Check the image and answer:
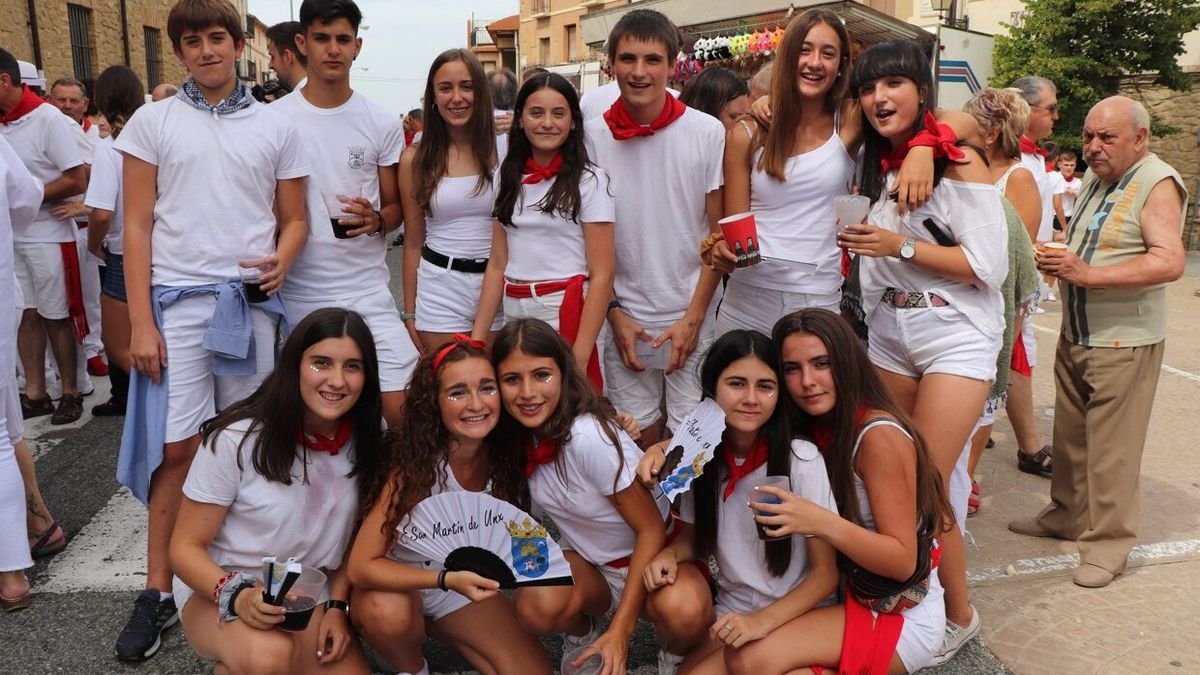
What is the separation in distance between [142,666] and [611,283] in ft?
6.81

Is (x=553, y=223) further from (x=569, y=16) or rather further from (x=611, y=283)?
(x=569, y=16)

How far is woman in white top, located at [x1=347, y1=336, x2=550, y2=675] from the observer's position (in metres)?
2.67

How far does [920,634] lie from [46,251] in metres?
5.39

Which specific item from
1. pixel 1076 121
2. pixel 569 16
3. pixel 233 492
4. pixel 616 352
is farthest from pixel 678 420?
pixel 569 16

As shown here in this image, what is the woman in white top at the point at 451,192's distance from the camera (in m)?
3.54

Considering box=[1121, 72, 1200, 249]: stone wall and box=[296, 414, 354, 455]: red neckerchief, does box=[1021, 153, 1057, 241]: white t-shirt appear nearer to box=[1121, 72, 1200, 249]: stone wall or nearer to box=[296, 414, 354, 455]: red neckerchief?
box=[296, 414, 354, 455]: red neckerchief

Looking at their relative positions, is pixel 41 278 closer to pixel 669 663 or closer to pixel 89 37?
pixel 669 663

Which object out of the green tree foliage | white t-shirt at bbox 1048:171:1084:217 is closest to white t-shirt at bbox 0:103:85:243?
white t-shirt at bbox 1048:171:1084:217

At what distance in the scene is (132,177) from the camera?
3.10 meters

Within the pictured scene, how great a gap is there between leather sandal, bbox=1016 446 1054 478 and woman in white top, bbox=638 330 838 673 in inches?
107

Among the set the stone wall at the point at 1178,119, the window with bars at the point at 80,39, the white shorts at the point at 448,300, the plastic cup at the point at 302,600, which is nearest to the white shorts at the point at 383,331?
the white shorts at the point at 448,300

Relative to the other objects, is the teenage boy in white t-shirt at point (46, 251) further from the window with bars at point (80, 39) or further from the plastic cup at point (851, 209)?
the window with bars at point (80, 39)

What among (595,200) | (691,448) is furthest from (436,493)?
(595,200)

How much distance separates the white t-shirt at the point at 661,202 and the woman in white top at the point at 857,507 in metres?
0.77
